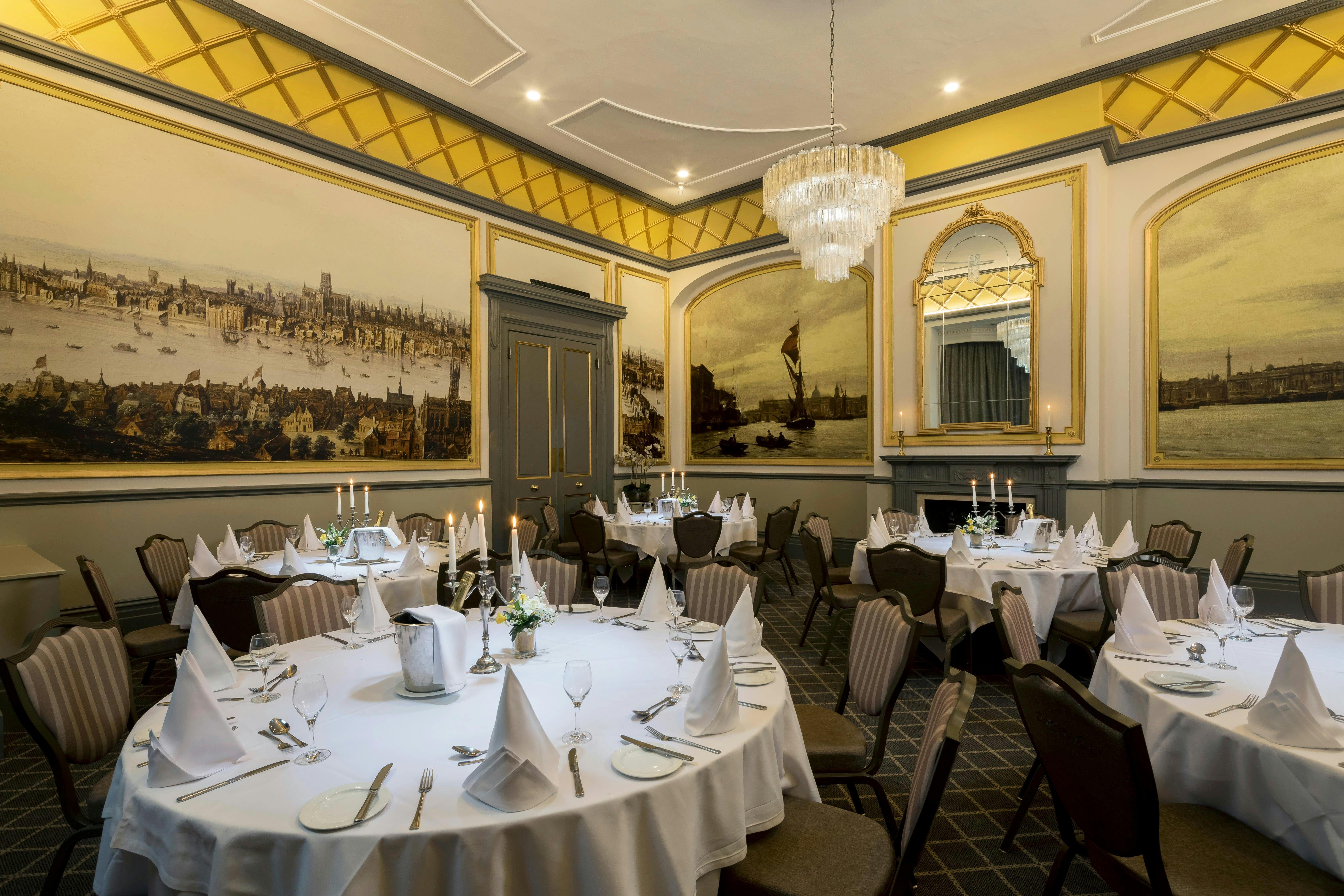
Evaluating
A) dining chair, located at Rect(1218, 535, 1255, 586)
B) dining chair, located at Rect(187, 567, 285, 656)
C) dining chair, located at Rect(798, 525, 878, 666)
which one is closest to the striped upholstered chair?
dining chair, located at Rect(1218, 535, 1255, 586)

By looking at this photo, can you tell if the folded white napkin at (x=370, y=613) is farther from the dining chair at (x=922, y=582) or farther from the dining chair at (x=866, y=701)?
the dining chair at (x=922, y=582)

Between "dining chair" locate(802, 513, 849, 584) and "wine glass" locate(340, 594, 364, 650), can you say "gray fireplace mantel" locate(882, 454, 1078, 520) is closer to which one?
"dining chair" locate(802, 513, 849, 584)

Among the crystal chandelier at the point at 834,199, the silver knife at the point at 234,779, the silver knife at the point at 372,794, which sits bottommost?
the silver knife at the point at 234,779

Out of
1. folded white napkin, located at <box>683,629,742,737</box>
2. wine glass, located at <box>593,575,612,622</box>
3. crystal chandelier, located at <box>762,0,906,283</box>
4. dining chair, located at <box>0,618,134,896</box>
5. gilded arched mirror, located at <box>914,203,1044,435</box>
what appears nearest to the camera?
folded white napkin, located at <box>683,629,742,737</box>

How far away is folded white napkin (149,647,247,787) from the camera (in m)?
Result: 1.46

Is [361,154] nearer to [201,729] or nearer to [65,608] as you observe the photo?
[65,608]

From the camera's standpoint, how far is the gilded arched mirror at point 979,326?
684 cm

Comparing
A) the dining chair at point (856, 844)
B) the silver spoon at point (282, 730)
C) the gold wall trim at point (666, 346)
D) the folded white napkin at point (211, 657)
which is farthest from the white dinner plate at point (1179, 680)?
the gold wall trim at point (666, 346)

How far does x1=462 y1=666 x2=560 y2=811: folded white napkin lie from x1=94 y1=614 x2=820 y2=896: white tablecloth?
0.02 metres

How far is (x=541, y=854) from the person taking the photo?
135cm

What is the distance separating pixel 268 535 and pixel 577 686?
16.0 ft

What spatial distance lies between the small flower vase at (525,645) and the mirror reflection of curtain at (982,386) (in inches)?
242

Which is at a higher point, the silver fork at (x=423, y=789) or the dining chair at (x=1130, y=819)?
the silver fork at (x=423, y=789)

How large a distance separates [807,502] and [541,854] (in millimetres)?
8053
